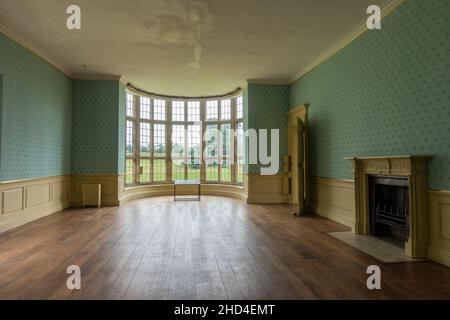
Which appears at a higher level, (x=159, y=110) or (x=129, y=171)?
(x=159, y=110)

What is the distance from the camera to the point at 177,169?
34.6ft

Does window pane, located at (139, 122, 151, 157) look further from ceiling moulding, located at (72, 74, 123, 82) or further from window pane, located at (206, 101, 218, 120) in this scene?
ceiling moulding, located at (72, 74, 123, 82)

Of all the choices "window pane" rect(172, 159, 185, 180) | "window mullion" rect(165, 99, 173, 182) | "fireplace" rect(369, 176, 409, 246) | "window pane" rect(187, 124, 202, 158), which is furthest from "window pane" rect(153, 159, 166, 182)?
"fireplace" rect(369, 176, 409, 246)

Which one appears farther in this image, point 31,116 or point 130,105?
point 130,105

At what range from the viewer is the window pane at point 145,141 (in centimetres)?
995

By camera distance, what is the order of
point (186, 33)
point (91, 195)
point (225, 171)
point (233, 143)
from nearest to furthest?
point (186, 33) < point (91, 195) < point (233, 143) < point (225, 171)

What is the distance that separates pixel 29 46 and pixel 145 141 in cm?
476

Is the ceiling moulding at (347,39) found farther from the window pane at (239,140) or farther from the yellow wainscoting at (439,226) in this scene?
the window pane at (239,140)

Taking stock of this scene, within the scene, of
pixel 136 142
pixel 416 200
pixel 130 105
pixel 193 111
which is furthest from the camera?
pixel 193 111

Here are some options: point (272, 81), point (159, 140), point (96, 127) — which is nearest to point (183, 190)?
point (159, 140)

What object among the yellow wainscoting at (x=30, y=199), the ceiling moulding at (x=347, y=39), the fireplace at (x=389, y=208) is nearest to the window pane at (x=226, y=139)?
the ceiling moulding at (x=347, y=39)

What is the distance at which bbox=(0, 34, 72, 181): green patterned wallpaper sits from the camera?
510 centimetres

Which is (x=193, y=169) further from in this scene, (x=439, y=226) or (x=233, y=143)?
(x=439, y=226)
